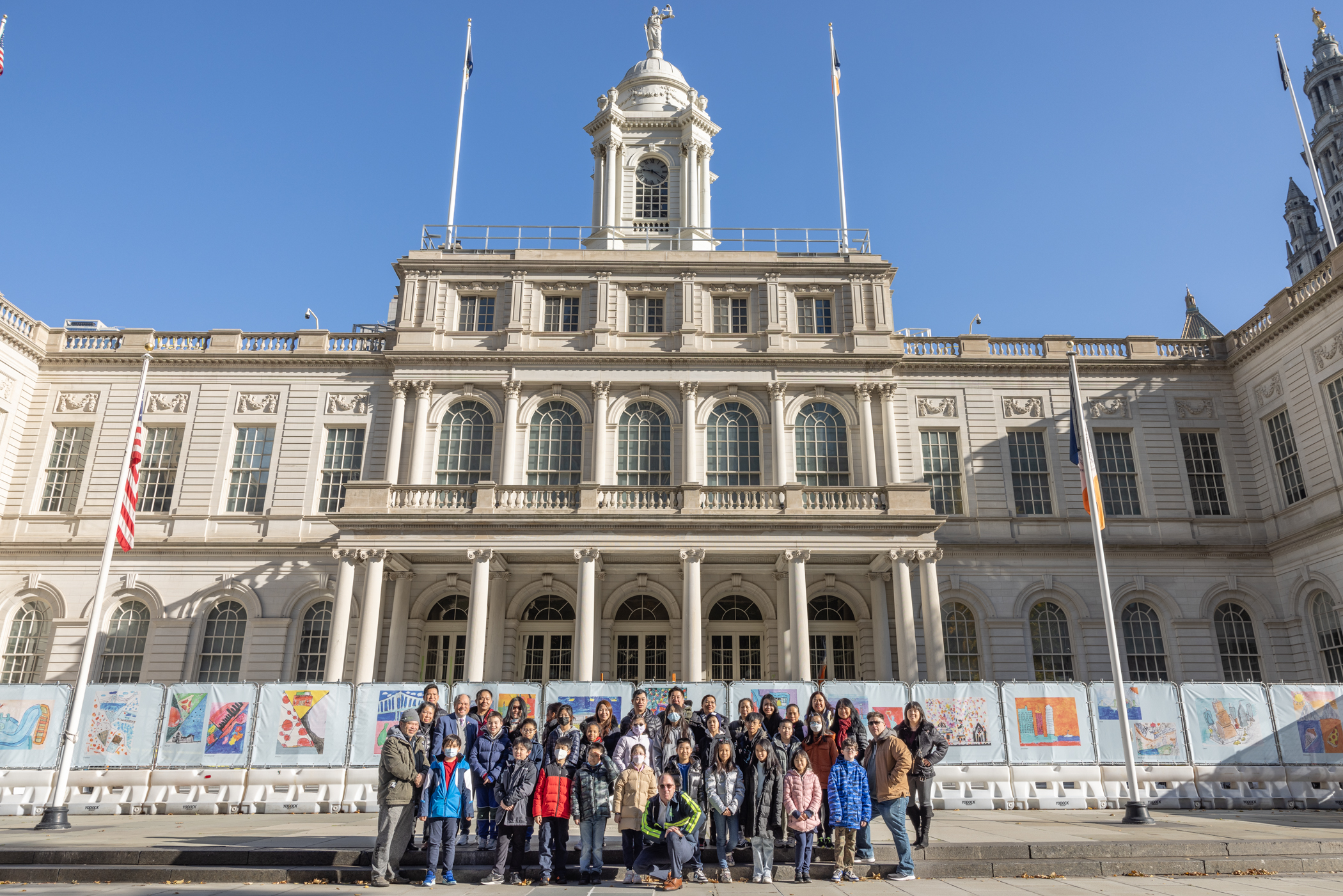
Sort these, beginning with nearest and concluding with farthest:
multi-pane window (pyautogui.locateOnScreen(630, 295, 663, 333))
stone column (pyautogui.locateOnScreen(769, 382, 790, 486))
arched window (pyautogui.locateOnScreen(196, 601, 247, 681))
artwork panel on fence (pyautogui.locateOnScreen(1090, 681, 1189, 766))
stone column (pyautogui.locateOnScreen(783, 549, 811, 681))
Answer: artwork panel on fence (pyautogui.locateOnScreen(1090, 681, 1189, 766)), stone column (pyautogui.locateOnScreen(783, 549, 811, 681)), arched window (pyautogui.locateOnScreen(196, 601, 247, 681)), stone column (pyautogui.locateOnScreen(769, 382, 790, 486)), multi-pane window (pyautogui.locateOnScreen(630, 295, 663, 333))

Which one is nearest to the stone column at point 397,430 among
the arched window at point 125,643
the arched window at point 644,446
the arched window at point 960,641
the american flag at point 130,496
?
the arched window at point 644,446

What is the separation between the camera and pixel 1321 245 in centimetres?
8169

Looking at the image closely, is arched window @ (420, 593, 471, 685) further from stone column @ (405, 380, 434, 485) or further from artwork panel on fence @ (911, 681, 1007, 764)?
artwork panel on fence @ (911, 681, 1007, 764)

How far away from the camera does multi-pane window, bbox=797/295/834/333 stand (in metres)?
27.6

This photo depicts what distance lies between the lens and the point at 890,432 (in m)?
25.7

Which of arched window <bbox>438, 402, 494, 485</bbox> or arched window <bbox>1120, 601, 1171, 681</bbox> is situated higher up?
arched window <bbox>438, 402, 494, 485</bbox>

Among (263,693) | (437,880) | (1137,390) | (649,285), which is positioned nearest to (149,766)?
(263,693)

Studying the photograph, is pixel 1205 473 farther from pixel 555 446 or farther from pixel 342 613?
pixel 342 613

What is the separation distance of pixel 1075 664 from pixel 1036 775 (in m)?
11.1

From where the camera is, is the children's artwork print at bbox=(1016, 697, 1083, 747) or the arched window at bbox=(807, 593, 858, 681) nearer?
the children's artwork print at bbox=(1016, 697, 1083, 747)

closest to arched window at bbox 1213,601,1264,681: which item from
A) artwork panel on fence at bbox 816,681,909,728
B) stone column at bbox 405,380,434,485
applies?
artwork panel on fence at bbox 816,681,909,728

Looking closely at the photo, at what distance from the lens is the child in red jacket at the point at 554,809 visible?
9.44 meters

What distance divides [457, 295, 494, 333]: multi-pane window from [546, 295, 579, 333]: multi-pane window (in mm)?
1809

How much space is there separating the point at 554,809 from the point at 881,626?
16678 millimetres
